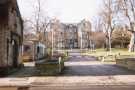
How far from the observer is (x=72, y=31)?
7475 inches

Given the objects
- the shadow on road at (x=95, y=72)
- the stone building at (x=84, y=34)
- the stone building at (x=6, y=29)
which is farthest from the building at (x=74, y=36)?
the stone building at (x=6, y=29)

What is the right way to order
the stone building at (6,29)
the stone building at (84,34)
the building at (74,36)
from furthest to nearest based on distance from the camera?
the building at (74,36) → the stone building at (84,34) → the stone building at (6,29)

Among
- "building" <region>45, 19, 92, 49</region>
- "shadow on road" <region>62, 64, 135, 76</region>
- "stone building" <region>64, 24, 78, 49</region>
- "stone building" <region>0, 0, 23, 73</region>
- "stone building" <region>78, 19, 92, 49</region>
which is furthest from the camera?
"stone building" <region>64, 24, 78, 49</region>

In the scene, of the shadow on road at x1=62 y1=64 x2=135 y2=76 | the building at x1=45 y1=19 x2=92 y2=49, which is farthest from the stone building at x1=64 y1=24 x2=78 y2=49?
the shadow on road at x1=62 y1=64 x2=135 y2=76

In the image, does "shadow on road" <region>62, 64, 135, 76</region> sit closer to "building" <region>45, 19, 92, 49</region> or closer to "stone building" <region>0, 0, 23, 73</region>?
"stone building" <region>0, 0, 23, 73</region>

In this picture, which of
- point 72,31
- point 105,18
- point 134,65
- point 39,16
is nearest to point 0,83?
point 134,65

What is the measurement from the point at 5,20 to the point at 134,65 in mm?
14991

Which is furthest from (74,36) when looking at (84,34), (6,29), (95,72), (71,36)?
(6,29)

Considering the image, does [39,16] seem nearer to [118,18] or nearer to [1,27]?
[118,18]

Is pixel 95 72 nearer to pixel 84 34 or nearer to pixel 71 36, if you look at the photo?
pixel 84 34

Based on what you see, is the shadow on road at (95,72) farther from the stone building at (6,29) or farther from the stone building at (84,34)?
the stone building at (84,34)

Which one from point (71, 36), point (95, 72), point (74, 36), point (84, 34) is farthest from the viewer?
point (74, 36)

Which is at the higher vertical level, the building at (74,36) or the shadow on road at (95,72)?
the building at (74,36)

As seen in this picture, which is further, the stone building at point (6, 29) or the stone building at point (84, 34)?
the stone building at point (84, 34)
